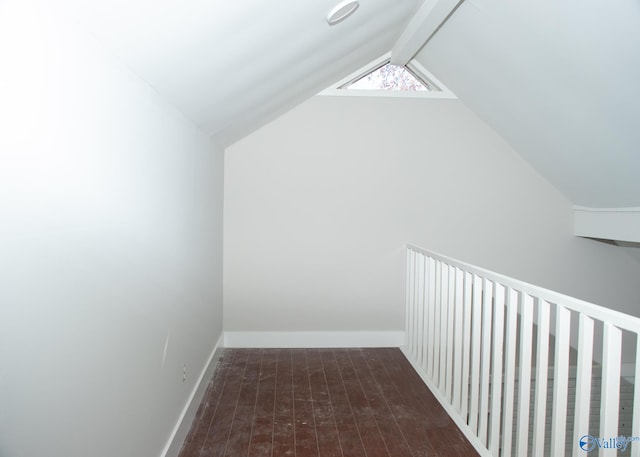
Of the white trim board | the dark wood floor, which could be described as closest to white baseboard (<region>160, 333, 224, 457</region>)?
the dark wood floor

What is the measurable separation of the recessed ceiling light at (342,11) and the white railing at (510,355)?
1.39m

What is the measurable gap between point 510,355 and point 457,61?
227cm

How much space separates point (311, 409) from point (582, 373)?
5.68 ft

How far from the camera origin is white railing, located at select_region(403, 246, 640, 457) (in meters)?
1.46

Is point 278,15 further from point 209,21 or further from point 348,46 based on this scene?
point 348,46

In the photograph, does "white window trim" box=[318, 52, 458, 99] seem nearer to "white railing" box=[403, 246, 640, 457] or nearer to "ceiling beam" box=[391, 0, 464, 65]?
"ceiling beam" box=[391, 0, 464, 65]

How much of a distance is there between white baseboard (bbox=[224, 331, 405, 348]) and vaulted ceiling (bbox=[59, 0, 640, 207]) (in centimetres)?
173

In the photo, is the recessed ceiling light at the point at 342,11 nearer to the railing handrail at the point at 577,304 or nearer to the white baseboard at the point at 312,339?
the railing handrail at the point at 577,304

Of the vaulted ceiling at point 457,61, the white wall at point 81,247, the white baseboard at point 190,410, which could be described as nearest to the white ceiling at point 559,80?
the vaulted ceiling at point 457,61

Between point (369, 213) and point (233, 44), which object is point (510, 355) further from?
point (369, 213)

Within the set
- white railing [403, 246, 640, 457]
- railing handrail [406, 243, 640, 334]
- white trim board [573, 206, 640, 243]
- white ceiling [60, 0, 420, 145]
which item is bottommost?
white railing [403, 246, 640, 457]

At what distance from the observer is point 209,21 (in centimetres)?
155

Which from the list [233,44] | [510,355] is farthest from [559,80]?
[233,44]

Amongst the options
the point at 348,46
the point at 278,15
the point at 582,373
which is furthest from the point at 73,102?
A: the point at 348,46
